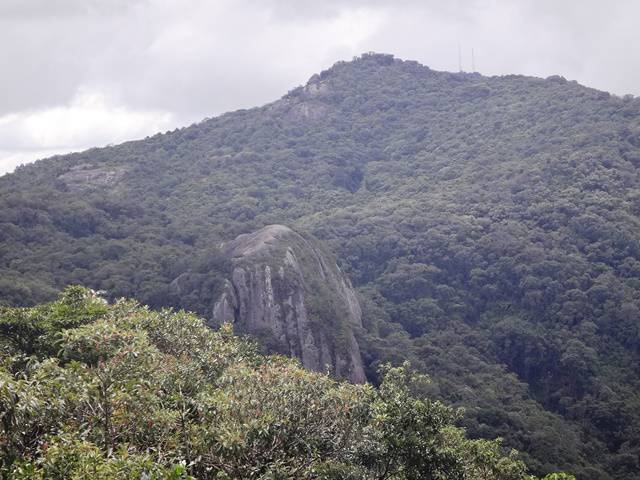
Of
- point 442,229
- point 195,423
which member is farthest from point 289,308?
point 195,423

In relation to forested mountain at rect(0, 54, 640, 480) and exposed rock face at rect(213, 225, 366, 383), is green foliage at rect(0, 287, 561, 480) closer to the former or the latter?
forested mountain at rect(0, 54, 640, 480)

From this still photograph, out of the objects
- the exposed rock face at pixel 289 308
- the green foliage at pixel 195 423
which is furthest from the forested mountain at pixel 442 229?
the green foliage at pixel 195 423

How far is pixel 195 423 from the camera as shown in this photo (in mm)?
17188

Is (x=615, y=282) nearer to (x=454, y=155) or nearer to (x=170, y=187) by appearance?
(x=454, y=155)

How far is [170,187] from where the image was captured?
97.0m

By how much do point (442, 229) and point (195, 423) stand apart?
64725mm

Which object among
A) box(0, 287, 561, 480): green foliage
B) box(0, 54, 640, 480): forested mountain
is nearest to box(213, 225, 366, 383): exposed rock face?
box(0, 54, 640, 480): forested mountain

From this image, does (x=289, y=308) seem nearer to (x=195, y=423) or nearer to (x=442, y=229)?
(x=442, y=229)

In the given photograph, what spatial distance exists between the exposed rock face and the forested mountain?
1904mm

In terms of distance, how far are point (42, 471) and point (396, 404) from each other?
9239 millimetres

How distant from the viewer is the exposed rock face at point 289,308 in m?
53.6

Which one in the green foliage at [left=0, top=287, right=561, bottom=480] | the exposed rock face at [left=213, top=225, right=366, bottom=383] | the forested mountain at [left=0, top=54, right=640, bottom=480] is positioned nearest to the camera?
the green foliage at [left=0, top=287, right=561, bottom=480]

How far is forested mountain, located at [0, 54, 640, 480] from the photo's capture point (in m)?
55.9

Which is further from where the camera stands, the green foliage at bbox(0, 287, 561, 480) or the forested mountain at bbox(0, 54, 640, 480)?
the forested mountain at bbox(0, 54, 640, 480)
